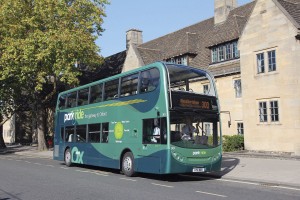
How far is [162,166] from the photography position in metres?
13.0

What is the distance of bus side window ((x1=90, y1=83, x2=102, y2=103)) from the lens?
17672 millimetres

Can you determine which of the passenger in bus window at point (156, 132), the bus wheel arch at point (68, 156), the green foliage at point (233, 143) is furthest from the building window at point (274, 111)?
the bus wheel arch at point (68, 156)

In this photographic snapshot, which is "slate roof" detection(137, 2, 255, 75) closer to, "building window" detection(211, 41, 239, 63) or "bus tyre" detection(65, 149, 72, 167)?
"building window" detection(211, 41, 239, 63)

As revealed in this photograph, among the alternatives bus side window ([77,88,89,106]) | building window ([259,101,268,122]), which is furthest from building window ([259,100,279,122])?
bus side window ([77,88,89,106])

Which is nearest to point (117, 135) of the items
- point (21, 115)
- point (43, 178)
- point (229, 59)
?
point (43, 178)

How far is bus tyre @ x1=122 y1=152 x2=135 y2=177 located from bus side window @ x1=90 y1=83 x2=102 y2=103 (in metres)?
3.44

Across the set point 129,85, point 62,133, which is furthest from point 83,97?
point 129,85

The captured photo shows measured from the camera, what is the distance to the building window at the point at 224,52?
27.9m

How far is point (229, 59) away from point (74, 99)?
12.7 metres

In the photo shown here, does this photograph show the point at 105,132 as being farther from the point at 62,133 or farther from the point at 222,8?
the point at 222,8

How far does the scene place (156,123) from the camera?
13383 millimetres

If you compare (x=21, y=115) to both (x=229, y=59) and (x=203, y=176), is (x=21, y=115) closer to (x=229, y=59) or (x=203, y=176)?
(x=229, y=59)

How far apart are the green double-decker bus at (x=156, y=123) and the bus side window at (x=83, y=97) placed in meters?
0.92

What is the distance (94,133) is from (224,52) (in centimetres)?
1442
